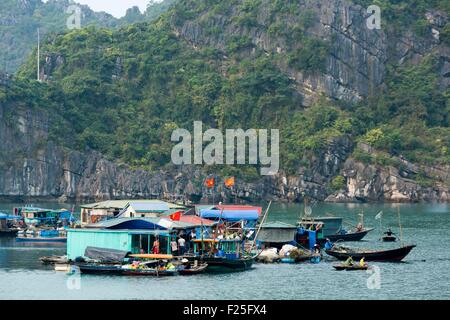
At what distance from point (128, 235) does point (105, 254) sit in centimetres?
183

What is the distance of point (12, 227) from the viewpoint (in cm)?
8938

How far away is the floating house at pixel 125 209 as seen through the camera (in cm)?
7631

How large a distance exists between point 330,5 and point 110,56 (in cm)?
3713

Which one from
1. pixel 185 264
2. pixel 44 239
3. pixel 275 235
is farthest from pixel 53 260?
pixel 44 239

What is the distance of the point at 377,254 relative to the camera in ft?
230

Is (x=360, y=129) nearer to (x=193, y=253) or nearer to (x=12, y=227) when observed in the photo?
(x=12, y=227)

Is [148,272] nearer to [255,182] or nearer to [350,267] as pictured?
[350,267]

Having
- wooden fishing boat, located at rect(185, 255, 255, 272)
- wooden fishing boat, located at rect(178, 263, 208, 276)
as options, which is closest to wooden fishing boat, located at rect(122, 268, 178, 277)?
wooden fishing boat, located at rect(178, 263, 208, 276)

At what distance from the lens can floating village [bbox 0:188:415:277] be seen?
61.3m

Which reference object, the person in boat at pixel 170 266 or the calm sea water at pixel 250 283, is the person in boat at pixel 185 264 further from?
the calm sea water at pixel 250 283

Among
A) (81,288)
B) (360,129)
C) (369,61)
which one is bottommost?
(81,288)

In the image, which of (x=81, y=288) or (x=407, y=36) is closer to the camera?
(x=81, y=288)

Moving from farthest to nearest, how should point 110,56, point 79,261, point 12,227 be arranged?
point 110,56
point 12,227
point 79,261
